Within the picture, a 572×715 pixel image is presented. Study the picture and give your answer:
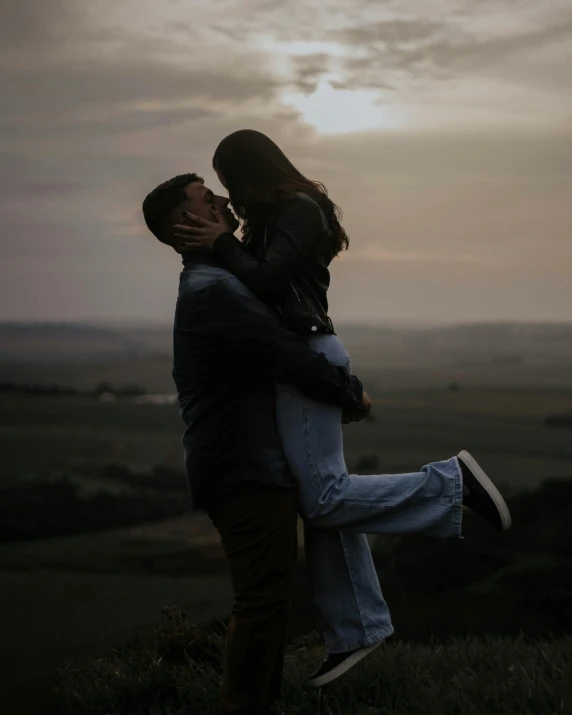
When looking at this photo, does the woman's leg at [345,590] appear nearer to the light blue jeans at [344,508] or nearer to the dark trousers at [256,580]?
the light blue jeans at [344,508]

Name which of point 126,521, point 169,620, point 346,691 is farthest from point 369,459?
point 346,691

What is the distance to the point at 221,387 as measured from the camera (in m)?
3.19

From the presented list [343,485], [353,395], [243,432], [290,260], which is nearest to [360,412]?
[353,395]

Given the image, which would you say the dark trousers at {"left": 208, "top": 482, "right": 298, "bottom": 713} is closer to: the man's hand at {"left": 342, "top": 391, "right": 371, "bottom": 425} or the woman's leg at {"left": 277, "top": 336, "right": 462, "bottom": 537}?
the woman's leg at {"left": 277, "top": 336, "right": 462, "bottom": 537}

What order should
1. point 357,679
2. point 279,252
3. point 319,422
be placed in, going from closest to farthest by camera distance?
point 279,252
point 319,422
point 357,679

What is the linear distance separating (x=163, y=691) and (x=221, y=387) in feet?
4.77

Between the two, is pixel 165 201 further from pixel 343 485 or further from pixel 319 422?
pixel 343 485

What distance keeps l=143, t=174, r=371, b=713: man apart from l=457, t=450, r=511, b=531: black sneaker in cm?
46

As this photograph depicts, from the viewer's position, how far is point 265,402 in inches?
126

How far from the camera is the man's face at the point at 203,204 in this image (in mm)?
3307

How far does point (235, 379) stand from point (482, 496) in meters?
0.94

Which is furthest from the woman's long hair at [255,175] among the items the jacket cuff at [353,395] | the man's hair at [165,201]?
the jacket cuff at [353,395]

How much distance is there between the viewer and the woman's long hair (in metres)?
3.28

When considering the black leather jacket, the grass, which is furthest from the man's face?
the grass
